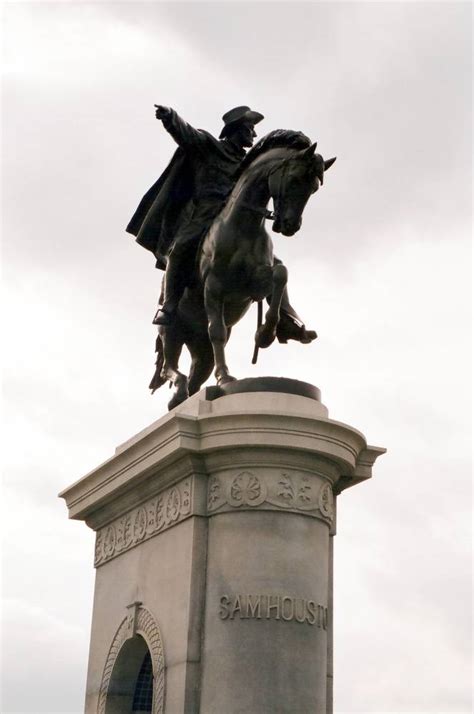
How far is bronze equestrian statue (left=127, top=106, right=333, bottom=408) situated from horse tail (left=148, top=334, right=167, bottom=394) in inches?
0.5

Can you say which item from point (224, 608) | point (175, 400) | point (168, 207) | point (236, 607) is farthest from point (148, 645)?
point (168, 207)

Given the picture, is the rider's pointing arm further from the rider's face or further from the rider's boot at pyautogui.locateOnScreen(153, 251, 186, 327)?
the rider's boot at pyautogui.locateOnScreen(153, 251, 186, 327)

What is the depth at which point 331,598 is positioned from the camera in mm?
13188

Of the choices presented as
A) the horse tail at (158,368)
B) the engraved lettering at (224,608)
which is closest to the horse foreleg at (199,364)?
the horse tail at (158,368)

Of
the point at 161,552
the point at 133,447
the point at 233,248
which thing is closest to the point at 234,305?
the point at 233,248

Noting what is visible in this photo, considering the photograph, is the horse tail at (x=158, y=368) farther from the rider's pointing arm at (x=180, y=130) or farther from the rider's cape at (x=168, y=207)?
the rider's pointing arm at (x=180, y=130)

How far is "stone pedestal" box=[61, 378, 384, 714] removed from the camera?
40.2ft

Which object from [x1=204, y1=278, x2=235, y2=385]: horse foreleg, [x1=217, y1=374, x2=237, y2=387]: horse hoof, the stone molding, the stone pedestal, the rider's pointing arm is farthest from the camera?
the rider's pointing arm

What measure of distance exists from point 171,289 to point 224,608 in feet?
13.4

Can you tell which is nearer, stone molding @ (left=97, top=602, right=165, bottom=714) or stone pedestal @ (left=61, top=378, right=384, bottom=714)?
stone pedestal @ (left=61, top=378, right=384, bottom=714)

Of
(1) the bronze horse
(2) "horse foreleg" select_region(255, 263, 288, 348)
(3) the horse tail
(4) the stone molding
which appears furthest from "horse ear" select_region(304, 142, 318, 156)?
(4) the stone molding

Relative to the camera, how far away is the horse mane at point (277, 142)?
13.3 meters

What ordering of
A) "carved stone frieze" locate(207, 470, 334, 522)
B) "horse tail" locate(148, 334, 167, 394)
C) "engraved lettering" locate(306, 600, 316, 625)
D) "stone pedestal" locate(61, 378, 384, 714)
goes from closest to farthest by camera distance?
"stone pedestal" locate(61, 378, 384, 714) < "engraved lettering" locate(306, 600, 316, 625) < "carved stone frieze" locate(207, 470, 334, 522) < "horse tail" locate(148, 334, 167, 394)

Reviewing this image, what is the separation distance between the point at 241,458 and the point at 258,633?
1.68 metres
